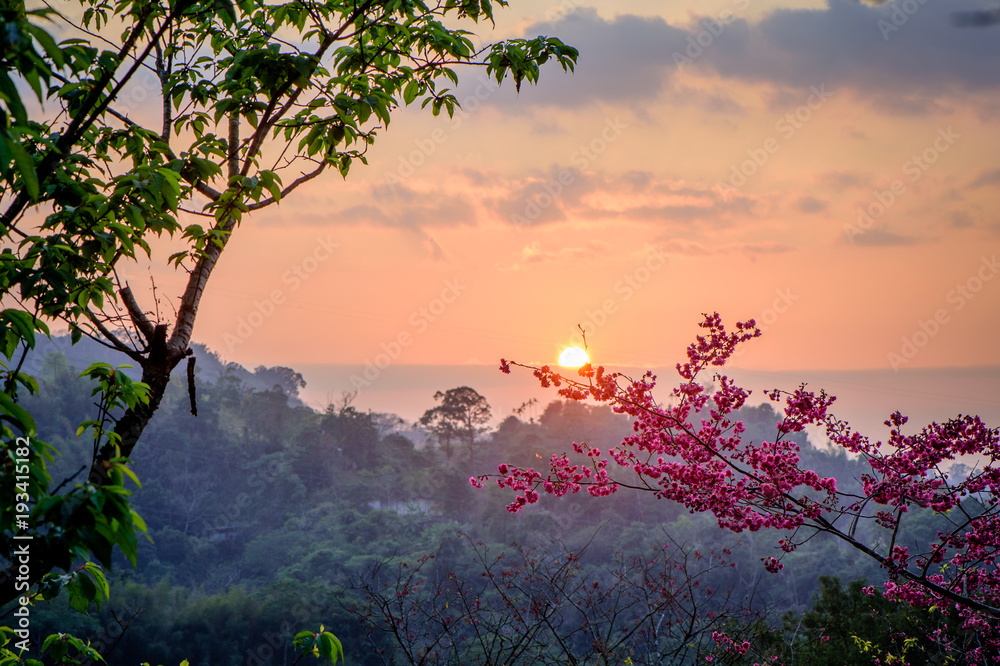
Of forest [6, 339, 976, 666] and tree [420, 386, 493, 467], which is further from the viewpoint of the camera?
tree [420, 386, 493, 467]

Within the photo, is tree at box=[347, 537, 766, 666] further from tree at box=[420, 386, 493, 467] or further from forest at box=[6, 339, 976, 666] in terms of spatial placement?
tree at box=[420, 386, 493, 467]

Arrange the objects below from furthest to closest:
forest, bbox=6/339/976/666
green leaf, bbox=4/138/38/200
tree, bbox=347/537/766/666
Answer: forest, bbox=6/339/976/666, tree, bbox=347/537/766/666, green leaf, bbox=4/138/38/200

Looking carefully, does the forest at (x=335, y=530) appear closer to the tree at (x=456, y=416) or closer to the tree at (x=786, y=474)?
the tree at (x=456, y=416)

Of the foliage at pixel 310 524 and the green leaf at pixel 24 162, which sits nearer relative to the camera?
the green leaf at pixel 24 162

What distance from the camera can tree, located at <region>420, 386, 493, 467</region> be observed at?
4056 centimetres

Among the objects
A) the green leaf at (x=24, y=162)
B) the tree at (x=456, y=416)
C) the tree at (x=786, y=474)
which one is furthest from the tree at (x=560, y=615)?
the tree at (x=456, y=416)

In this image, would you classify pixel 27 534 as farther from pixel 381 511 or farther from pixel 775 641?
pixel 381 511

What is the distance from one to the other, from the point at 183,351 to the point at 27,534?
1.24 m

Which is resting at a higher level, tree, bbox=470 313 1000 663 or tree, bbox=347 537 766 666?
tree, bbox=470 313 1000 663

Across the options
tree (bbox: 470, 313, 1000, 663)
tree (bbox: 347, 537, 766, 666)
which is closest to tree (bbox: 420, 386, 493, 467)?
tree (bbox: 347, 537, 766, 666)

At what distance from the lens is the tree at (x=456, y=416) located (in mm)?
40562

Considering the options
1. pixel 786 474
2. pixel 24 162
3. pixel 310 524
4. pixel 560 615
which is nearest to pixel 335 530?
pixel 310 524

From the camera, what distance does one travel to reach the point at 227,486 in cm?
4094

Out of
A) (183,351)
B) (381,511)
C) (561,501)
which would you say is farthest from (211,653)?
(183,351)
